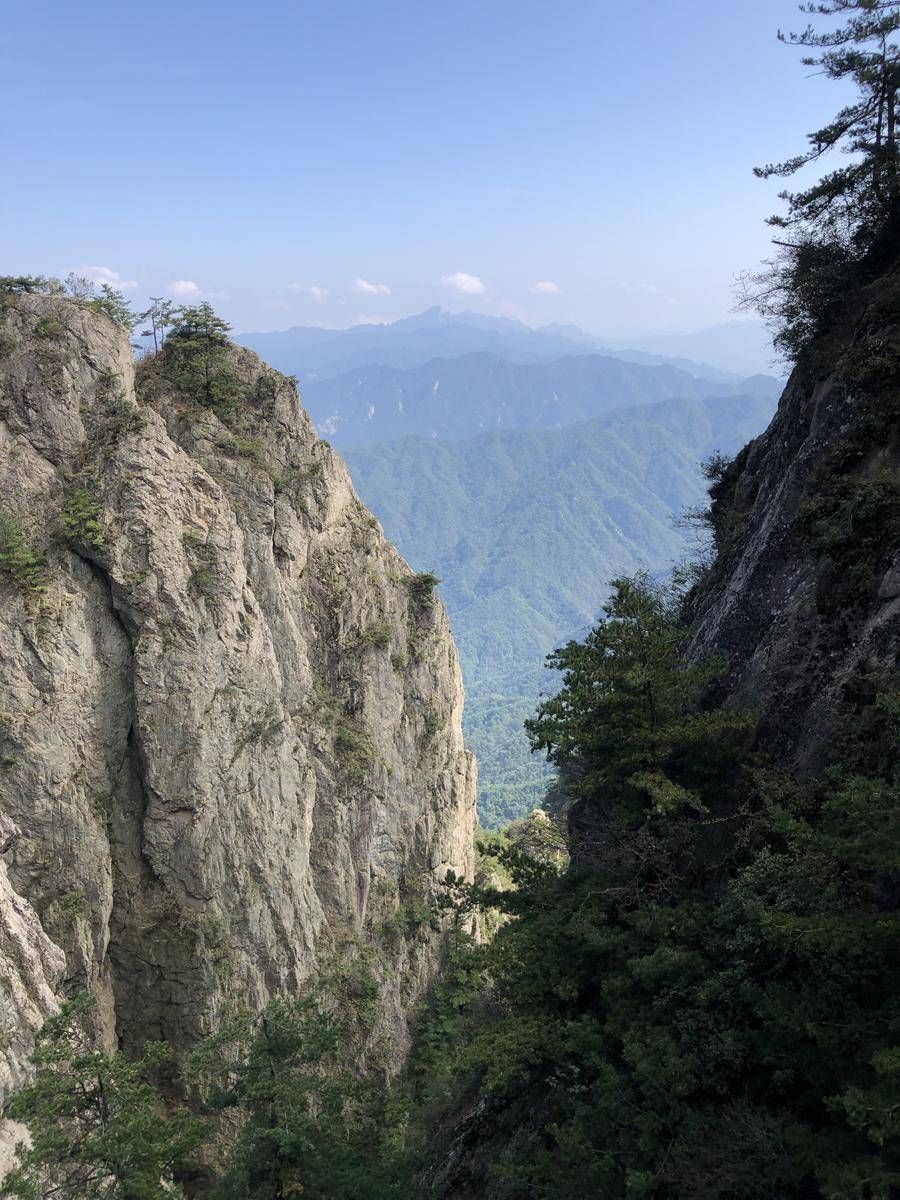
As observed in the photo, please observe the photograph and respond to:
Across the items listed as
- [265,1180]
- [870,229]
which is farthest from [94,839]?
[870,229]

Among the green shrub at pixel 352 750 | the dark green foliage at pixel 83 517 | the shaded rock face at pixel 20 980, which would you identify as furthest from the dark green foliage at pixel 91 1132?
the green shrub at pixel 352 750

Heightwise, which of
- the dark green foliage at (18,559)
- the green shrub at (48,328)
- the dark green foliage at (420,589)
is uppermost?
the green shrub at (48,328)

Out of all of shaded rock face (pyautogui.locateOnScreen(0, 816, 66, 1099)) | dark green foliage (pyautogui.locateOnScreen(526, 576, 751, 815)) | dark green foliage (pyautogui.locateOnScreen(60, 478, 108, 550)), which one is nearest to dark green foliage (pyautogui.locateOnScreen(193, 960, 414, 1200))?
shaded rock face (pyautogui.locateOnScreen(0, 816, 66, 1099))

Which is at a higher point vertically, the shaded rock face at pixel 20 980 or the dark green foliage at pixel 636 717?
the dark green foliage at pixel 636 717

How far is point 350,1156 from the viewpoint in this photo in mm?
15438

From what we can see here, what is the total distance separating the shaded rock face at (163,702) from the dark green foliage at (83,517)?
0.20 feet

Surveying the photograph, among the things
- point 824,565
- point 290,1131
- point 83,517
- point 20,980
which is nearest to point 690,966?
point 824,565

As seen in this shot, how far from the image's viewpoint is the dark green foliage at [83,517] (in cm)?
2219

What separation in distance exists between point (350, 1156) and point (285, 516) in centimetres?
2126

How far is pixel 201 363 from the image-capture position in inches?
1151

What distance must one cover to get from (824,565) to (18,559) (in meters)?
20.5

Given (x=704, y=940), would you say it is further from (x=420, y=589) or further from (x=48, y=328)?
(x=420, y=589)

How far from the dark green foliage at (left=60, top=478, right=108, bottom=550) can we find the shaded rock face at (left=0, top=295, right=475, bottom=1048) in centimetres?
6

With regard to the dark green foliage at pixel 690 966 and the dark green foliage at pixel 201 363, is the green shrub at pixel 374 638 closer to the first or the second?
the dark green foliage at pixel 201 363
